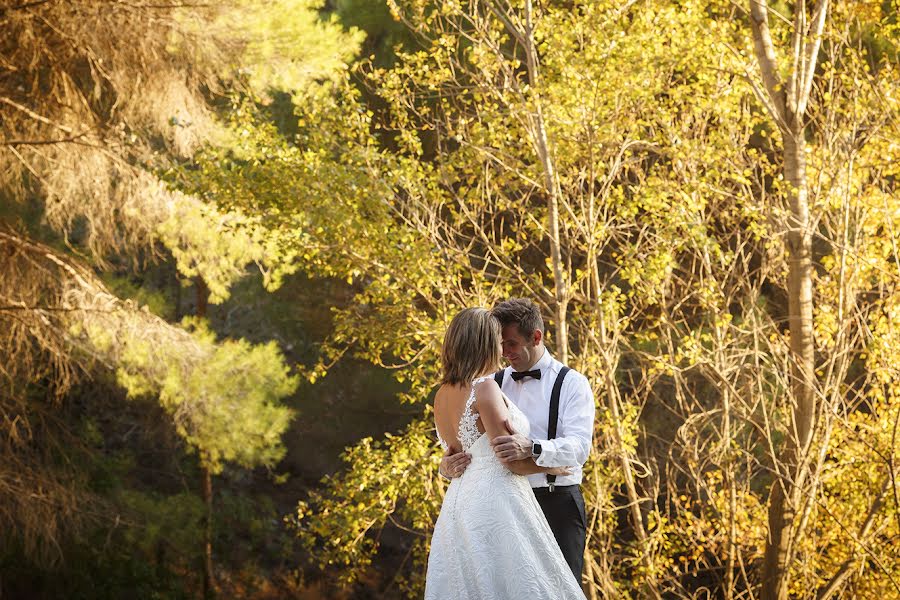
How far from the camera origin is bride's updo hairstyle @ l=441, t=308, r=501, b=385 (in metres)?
2.97

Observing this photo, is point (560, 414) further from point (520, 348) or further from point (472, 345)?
point (472, 345)

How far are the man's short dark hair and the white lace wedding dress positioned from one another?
274 millimetres

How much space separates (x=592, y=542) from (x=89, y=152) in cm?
517

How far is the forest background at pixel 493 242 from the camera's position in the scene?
19.9ft

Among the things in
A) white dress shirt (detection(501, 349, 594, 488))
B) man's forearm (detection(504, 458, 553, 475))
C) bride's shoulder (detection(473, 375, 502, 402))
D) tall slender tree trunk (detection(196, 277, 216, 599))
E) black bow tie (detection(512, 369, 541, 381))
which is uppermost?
bride's shoulder (detection(473, 375, 502, 402))

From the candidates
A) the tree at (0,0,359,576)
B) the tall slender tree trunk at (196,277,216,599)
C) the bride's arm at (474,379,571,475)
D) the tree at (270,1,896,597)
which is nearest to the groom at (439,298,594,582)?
the bride's arm at (474,379,571,475)

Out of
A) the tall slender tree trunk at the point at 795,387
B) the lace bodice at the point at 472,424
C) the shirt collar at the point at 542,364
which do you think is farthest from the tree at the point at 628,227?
the lace bodice at the point at 472,424

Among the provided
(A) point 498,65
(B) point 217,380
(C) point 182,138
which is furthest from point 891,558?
(C) point 182,138

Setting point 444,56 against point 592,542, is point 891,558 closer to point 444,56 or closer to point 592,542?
point 592,542

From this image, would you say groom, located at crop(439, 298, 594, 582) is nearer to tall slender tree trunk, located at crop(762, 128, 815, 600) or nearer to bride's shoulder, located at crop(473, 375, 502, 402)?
bride's shoulder, located at crop(473, 375, 502, 402)

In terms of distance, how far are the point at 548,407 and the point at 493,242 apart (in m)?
3.75

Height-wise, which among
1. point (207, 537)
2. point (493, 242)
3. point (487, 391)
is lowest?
point (207, 537)

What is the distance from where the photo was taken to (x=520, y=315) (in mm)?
3199

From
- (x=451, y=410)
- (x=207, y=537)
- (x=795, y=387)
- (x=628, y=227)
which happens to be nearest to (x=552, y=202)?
(x=628, y=227)
